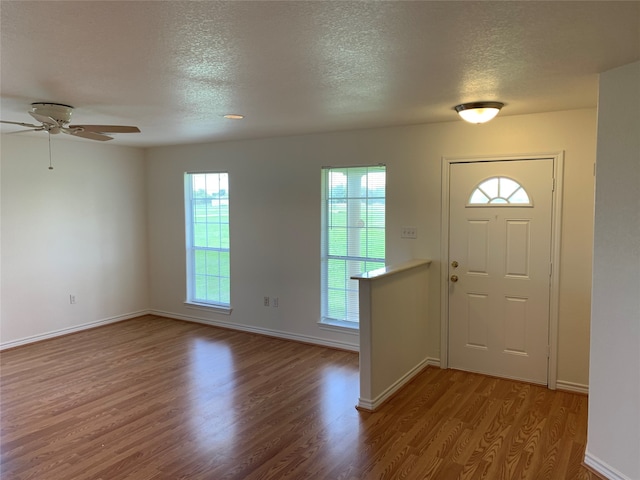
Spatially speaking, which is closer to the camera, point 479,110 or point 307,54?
point 307,54

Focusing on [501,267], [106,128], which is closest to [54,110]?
[106,128]

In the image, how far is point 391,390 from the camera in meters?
3.77

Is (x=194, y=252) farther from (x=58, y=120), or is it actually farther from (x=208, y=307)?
(x=58, y=120)

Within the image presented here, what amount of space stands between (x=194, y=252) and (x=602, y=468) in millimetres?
4966

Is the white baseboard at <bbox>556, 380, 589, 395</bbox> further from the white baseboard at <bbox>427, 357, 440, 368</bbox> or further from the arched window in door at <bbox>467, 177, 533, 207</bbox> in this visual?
the arched window in door at <bbox>467, 177, 533, 207</bbox>

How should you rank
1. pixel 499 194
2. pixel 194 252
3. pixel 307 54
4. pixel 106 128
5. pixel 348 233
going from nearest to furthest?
pixel 307 54
pixel 106 128
pixel 499 194
pixel 348 233
pixel 194 252

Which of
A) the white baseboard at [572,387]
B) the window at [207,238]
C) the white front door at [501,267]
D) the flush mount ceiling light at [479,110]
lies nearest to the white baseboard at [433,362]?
the white front door at [501,267]

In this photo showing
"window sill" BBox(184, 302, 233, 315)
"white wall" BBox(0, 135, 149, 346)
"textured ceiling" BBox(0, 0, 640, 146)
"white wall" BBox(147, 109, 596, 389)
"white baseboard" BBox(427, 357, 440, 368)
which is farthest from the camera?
"window sill" BBox(184, 302, 233, 315)

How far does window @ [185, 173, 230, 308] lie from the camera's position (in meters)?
5.86

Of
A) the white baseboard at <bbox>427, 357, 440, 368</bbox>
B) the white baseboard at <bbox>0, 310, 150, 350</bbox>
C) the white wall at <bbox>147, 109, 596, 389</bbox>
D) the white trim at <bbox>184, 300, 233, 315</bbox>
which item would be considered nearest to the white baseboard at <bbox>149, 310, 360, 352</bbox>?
the white wall at <bbox>147, 109, 596, 389</bbox>

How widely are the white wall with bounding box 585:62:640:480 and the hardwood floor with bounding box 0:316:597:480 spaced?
31 centimetres

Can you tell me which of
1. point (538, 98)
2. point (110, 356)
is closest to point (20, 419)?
point (110, 356)

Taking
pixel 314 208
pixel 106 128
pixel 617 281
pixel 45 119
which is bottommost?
pixel 617 281

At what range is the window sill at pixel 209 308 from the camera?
19.2ft
